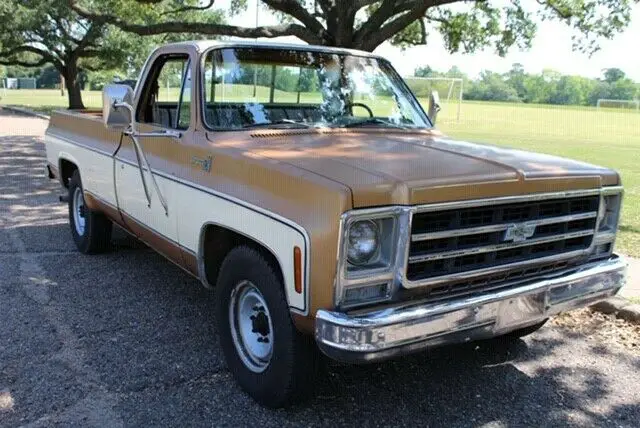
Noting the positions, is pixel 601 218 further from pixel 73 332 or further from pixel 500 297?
pixel 73 332

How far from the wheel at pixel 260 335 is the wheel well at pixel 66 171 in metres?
3.72

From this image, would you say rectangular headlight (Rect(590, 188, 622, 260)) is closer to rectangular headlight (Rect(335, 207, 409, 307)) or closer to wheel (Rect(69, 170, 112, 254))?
rectangular headlight (Rect(335, 207, 409, 307))

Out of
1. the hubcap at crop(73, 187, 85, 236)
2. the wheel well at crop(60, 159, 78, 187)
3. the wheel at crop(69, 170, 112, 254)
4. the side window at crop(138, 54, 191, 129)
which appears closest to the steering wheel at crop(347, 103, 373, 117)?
the side window at crop(138, 54, 191, 129)

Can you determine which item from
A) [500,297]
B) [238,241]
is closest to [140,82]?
[238,241]

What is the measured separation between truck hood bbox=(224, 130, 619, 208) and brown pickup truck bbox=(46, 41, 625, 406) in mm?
11

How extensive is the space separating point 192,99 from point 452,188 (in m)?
1.92

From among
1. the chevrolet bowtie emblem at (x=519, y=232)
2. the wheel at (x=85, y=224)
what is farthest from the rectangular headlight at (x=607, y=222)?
the wheel at (x=85, y=224)

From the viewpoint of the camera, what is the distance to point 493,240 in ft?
10.3

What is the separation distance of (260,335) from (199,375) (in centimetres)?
57

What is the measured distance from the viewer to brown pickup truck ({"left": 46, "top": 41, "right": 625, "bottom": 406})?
278cm

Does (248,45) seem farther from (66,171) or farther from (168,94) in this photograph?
(66,171)

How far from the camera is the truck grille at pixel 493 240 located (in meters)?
2.91

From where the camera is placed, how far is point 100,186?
545 centimetres

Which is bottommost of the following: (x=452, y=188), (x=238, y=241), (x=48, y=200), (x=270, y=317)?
(x=48, y=200)
